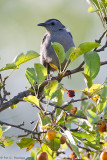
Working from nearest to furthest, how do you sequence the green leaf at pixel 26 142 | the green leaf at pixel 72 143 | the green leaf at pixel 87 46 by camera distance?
the green leaf at pixel 72 143, the green leaf at pixel 87 46, the green leaf at pixel 26 142

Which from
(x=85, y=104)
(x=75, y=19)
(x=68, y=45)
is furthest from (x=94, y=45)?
(x=75, y=19)

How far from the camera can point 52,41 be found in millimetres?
5156

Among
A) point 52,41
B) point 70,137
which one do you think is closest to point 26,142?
point 70,137

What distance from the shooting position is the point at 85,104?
282 centimetres

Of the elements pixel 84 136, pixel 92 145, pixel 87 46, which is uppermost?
pixel 87 46

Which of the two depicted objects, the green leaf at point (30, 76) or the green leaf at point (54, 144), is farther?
the green leaf at point (30, 76)

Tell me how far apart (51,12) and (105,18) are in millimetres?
4902

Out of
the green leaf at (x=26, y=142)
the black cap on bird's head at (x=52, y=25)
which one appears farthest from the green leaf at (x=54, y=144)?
the black cap on bird's head at (x=52, y=25)

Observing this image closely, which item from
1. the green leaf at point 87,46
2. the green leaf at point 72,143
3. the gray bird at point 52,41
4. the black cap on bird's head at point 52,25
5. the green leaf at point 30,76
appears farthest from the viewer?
the black cap on bird's head at point 52,25

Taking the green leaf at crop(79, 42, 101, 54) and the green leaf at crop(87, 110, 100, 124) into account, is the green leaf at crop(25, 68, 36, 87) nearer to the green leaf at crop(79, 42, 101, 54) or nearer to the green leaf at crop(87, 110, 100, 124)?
the green leaf at crop(79, 42, 101, 54)

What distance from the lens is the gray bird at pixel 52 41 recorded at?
4957mm

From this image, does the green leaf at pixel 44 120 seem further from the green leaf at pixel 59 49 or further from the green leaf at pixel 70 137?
the green leaf at pixel 59 49

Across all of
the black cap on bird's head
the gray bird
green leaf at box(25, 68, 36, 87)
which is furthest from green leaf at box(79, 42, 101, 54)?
the black cap on bird's head

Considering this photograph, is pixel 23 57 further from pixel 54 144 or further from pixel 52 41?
pixel 52 41
